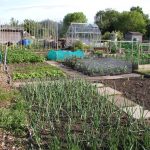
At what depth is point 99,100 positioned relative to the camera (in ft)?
21.2

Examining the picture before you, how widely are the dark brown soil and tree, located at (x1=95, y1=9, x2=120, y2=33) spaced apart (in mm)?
40904

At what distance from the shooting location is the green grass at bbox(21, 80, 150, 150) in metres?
4.35

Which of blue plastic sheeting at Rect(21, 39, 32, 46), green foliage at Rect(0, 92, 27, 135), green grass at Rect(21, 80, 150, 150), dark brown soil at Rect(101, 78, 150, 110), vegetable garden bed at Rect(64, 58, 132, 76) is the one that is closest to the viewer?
green grass at Rect(21, 80, 150, 150)

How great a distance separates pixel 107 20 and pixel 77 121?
163 ft

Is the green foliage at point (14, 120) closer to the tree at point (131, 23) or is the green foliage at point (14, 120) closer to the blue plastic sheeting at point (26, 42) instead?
the blue plastic sheeting at point (26, 42)

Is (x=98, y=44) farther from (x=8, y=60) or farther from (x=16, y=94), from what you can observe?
(x=16, y=94)

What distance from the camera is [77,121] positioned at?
222 inches

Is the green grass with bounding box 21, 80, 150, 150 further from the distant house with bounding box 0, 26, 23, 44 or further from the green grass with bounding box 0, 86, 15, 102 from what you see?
the distant house with bounding box 0, 26, 23, 44

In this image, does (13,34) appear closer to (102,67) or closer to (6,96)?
(102,67)

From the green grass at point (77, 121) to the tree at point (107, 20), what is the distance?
144 ft

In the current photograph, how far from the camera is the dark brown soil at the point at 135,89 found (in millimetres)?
7453

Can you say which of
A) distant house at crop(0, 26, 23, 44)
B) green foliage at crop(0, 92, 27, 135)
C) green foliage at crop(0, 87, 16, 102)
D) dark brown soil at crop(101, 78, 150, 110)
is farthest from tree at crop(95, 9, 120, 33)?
green foliage at crop(0, 92, 27, 135)

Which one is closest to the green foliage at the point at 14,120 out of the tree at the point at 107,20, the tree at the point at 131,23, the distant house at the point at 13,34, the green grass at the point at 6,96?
the green grass at the point at 6,96

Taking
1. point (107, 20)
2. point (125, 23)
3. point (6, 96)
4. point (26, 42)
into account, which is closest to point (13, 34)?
point (26, 42)
